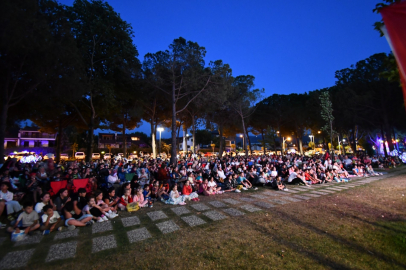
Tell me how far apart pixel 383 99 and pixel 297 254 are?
2572cm

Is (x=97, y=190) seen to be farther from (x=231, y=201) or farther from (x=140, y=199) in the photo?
(x=231, y=201)

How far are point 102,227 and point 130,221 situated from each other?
1.98ft

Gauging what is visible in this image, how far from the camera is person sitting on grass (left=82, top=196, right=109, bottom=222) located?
4578 millimetres

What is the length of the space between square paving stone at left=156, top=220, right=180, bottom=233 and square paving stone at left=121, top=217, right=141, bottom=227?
1.84 feet

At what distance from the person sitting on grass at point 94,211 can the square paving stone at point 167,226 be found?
1.50 metres

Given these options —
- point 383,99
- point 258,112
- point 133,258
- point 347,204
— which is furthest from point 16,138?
point 383,99

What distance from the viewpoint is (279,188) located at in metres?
8.23

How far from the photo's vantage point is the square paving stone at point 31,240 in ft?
11.2

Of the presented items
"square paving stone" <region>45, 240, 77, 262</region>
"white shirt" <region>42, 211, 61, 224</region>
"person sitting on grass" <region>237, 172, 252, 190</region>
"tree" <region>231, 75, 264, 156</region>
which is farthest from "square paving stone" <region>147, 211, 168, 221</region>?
Answer: "tree" <region>231, 75, 264, 156</region>

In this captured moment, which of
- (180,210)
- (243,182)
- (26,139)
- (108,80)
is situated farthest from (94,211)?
(26,139)

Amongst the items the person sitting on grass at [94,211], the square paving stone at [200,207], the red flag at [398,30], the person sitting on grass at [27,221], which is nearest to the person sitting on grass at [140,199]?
the person sitting on grass at [94,211]

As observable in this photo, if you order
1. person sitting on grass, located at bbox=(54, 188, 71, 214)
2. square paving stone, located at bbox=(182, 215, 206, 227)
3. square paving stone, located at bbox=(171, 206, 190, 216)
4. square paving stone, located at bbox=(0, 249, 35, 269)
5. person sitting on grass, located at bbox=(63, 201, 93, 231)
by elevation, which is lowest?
square paving stone, located at bbox=(171, 206, 190, 216)

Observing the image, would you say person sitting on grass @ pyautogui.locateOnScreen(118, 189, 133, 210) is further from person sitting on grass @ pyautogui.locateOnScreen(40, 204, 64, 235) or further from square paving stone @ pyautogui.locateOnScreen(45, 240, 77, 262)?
square paving stone @ pyautogui.locateOnScreen(45, 240, 77, 262)

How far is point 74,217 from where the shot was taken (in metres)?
4.54
